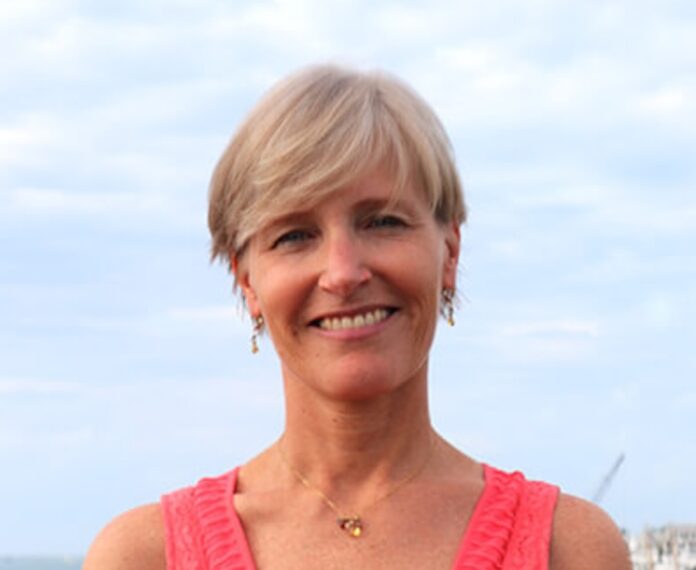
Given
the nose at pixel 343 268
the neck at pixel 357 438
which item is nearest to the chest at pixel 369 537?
the neck at pixel 357 438

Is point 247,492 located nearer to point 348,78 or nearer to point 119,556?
point 119,556

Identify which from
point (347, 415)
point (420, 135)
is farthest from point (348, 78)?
point (347, 415)

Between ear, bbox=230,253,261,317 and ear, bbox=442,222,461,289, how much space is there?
0.72 metres

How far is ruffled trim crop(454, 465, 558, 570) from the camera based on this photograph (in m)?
5.69

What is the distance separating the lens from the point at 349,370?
5.39 m

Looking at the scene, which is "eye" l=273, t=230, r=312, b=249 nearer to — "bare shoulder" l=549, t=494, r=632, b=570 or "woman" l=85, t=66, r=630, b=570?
"woman" l=85, t=66, r=630, b=570

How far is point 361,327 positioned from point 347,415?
42 cm

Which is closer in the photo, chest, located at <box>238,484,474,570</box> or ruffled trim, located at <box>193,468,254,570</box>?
chest, located at <box>238,484,474,570</box>

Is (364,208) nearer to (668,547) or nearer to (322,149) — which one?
(322,149)

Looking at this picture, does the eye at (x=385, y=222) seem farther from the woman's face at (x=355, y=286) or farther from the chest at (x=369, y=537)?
the chest at (x=369, y=537)

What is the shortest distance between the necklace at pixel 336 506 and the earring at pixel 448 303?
0.52 m

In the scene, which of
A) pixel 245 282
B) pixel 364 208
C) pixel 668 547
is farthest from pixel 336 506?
pixel 668 547

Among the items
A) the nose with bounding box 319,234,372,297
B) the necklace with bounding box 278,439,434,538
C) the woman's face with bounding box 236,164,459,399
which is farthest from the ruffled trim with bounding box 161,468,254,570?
the nose with bounding box 319,234,372,297

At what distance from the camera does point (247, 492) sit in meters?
6.00
